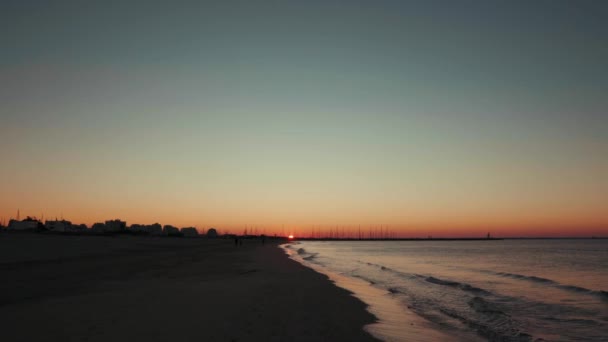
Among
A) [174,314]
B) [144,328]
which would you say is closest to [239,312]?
[174,314]

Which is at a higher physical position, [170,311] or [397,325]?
[170,311]

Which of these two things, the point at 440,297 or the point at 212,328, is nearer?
the point at 212,328

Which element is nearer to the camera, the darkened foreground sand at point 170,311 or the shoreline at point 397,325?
the darkened foreground sand at point 170,311

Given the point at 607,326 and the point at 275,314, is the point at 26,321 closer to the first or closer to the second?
the point at 275,314

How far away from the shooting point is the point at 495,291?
29484 mm

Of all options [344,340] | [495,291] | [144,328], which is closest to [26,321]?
[144,328]

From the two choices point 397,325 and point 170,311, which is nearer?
point 170,311

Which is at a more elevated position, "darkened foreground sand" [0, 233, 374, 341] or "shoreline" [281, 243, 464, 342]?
"darkened foreground sand" [0, 233, 374, 341]

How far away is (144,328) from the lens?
12.2 metres

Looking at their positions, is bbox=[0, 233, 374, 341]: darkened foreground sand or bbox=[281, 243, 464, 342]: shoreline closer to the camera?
bbox=[0, 233, 374, 341]: darkened foreground sand

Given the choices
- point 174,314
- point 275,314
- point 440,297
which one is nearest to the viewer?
point 174,314

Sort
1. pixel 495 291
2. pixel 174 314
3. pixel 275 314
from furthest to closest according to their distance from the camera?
pixel 495 291 < pixel 275 314 < pixel 174 314

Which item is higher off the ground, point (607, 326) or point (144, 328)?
point (144, 328)

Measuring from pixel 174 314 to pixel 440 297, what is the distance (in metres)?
17.4
